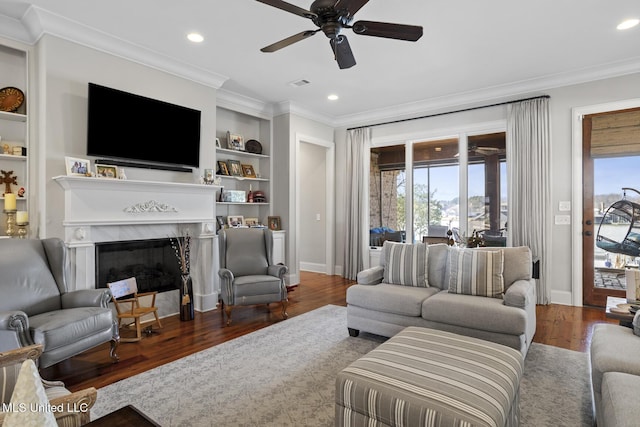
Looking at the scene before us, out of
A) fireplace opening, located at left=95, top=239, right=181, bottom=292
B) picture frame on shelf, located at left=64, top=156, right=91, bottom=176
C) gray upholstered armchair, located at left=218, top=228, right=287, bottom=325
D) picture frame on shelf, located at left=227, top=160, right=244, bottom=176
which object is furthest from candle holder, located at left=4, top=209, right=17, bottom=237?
picture frame on shelf, located at left=227, top=160, right=244, bottom=176

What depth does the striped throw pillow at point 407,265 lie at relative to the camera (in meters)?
3.50

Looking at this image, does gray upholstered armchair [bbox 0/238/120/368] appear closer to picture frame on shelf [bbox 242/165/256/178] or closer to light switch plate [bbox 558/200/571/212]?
picture frame on shelf [bbox 242/165/256/178]

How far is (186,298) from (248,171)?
241cm

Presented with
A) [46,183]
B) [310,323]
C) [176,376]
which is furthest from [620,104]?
[46,183]

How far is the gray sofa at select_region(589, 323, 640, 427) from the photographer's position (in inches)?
53.2

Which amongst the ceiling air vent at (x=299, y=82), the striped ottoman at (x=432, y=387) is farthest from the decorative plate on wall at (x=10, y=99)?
the striped ottoman at (x=432, y=387)

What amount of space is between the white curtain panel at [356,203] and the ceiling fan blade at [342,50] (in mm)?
3235

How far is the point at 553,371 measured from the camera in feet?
8.63

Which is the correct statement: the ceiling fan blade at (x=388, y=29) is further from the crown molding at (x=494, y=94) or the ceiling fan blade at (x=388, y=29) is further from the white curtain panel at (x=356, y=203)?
the white curtain panel at (x=356, y=203)

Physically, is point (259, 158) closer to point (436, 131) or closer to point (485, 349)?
point (436, 131)

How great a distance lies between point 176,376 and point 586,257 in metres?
4.90

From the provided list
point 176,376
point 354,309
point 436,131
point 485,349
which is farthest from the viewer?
point 436,131

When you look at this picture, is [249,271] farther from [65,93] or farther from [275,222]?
[65,93]

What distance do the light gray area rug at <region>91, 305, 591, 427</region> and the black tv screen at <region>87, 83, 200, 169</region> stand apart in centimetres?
223
